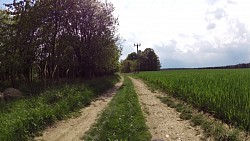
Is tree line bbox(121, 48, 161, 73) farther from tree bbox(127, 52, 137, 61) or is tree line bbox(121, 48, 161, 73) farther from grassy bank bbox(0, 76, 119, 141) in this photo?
grassy bank bbox(0, 76, 119, 141)

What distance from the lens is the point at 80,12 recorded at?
32.4 m

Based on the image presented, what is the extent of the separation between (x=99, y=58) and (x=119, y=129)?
25.3m

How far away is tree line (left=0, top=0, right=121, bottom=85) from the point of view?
82.0 feet

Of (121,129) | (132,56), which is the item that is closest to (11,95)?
(121,129)

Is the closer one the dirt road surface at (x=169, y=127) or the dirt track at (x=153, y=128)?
the dirt road surface at (x=169, y=127)

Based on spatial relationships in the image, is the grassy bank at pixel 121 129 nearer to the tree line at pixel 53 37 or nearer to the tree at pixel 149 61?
the tree line at pixel 53 37

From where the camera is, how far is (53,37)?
27.2 m

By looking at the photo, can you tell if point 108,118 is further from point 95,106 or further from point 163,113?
point 95,106

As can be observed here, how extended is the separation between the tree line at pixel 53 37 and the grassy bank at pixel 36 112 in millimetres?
7506

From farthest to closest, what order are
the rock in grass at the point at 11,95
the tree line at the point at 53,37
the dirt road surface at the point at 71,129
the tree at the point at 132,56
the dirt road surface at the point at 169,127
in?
the tree at the point at 132,56, the tree line at the point at 53,37, the rock in grass at the point at 11,95, the dirt road surface at the point at 71,129, the dirt road surface at the point at 169,127

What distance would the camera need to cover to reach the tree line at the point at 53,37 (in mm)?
25000

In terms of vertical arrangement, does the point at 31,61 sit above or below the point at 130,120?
above

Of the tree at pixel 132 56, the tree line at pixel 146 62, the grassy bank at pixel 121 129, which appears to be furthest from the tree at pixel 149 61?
the grassy bank at pixel 121 129

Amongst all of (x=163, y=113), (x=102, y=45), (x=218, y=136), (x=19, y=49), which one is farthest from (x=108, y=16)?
(x=218, y=136)
